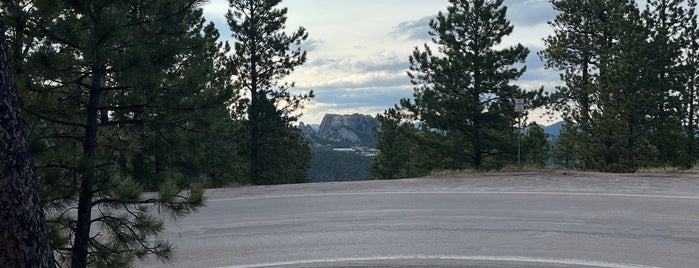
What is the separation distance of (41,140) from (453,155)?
76.5ft

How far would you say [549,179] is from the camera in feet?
41.9

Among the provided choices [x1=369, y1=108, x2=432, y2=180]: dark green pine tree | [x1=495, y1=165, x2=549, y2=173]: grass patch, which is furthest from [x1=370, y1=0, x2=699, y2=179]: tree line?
[x1=369, y1=108, x2=432, y2=180]: dark green pine tree

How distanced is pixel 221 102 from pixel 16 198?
3.22 metres

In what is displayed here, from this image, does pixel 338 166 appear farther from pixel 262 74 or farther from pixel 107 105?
pixel 107 105

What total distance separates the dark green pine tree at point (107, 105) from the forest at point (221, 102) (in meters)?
0.02

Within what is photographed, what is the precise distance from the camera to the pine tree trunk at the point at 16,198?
222 centimetres

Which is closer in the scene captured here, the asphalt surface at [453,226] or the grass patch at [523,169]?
the asphalt surface at [453,226]

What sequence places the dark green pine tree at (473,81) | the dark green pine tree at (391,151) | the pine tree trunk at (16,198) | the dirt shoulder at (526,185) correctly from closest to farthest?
1. the pine tree trunk at (16,198)
2. the dirt shoulder at (526,185)
3. the dark green pine tree at (473,81)
4. the dark green pine tree at (391,151)

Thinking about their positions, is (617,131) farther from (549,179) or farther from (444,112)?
(549,179)

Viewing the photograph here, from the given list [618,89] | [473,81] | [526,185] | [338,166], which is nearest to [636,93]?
[618,89]

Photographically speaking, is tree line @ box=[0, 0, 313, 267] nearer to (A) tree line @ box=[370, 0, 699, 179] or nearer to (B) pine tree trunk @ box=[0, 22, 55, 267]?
(B) pine tree trunk @ box=[0, 22, 55, 267]

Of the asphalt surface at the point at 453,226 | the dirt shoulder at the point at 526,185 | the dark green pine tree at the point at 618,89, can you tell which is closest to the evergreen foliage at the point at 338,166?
the dark green pine tree at the point at 618,89

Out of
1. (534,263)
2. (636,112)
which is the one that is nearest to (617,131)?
(636,112)

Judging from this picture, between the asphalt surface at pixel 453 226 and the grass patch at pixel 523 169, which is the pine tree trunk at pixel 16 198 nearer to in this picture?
the asphalt surface at pixel 453 226
